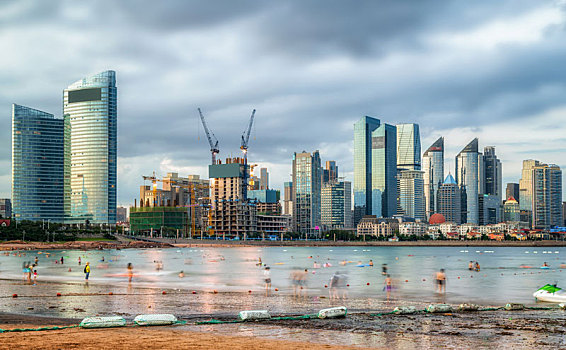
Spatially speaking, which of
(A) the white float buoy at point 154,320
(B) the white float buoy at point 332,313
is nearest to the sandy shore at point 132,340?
(A) the white float buoy at point 154,320

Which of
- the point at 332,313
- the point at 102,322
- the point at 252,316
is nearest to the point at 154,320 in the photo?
the point at 102,322

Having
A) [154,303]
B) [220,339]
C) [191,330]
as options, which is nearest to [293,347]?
[220,339]

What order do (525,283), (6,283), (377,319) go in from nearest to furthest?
(377,319), (6,283), (525,283)

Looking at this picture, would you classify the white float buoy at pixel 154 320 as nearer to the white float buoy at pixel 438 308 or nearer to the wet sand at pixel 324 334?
the wet sand at pixel 324 334

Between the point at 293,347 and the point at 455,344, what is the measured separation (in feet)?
32.9

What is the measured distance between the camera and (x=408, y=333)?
38250mm

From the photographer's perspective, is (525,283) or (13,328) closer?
(13,328)

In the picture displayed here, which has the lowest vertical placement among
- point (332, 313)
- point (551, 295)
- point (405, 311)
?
point (551, 295)

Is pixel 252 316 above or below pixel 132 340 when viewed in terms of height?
below

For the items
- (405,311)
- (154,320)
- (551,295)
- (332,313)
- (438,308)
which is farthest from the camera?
(551,295)

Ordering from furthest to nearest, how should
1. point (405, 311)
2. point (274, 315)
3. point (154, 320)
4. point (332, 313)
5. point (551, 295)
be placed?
point (551, 295)
point (405, 311)
point (274, 315)
point (332, 313)
point (154, 320)

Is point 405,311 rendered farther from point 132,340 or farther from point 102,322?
point 102,322

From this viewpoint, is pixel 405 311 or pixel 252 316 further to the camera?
pixel 405 311

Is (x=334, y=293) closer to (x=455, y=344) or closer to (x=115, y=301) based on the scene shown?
(x=115, y=301)
